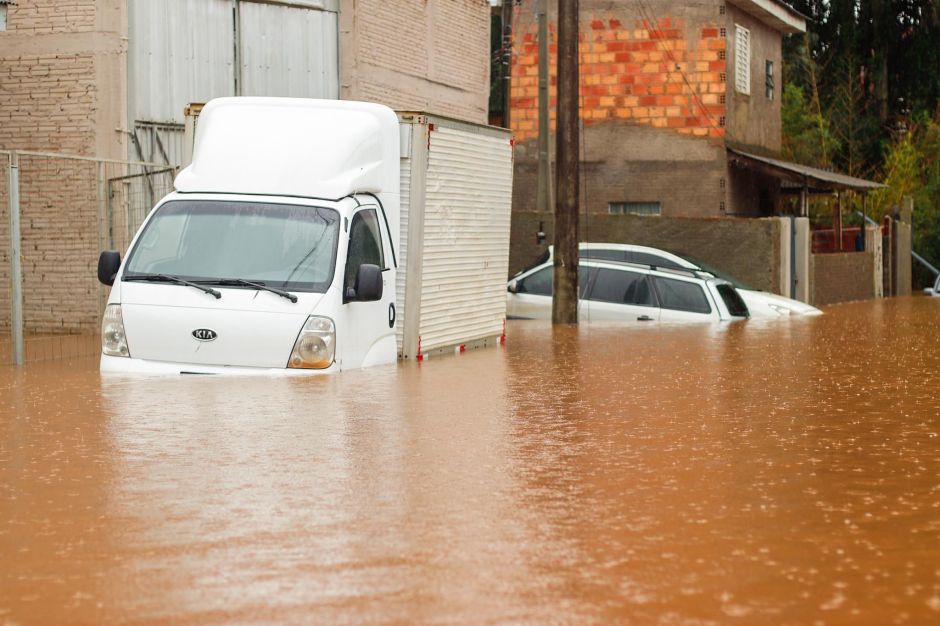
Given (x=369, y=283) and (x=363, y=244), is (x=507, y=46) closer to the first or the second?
(x=363, y=244)

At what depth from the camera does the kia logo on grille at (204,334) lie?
12.3 metres

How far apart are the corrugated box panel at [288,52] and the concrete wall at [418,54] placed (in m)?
0.23

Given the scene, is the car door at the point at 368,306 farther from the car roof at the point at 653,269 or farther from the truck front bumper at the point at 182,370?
the car roof at the point at 653,269

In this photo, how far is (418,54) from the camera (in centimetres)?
2647

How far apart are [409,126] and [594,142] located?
18.8 m

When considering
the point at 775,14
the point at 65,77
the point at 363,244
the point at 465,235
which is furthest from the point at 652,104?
the point at 363,244

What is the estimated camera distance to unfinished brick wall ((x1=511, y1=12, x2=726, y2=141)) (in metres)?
32.7

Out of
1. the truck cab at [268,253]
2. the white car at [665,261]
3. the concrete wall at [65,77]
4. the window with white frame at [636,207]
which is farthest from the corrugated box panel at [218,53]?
the window with white frame at [636,207]

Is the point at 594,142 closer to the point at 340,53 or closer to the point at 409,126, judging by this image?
the point at 340,53

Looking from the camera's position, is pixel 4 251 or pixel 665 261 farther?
pixel 665 261

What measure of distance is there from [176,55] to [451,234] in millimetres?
6744

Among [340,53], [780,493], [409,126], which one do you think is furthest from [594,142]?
[780,493]

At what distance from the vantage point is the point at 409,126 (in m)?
14.9

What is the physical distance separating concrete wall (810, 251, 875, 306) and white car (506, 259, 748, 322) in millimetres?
9687
